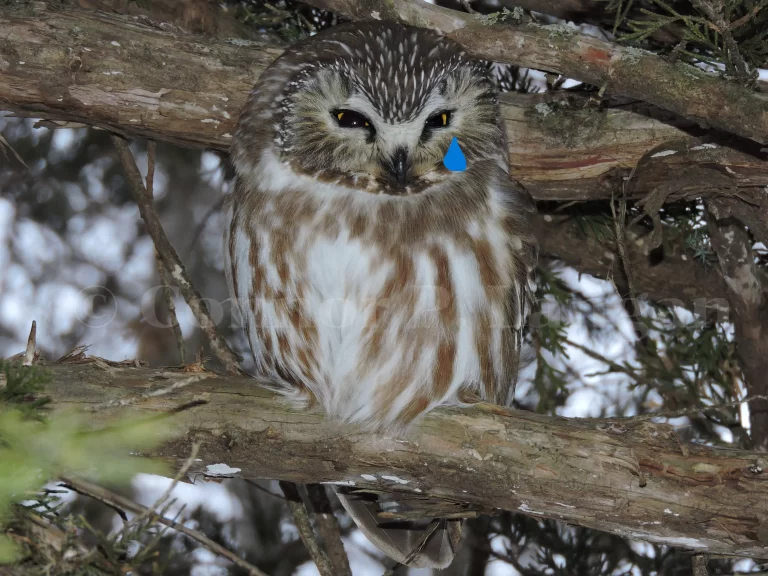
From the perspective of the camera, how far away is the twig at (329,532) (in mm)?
3635

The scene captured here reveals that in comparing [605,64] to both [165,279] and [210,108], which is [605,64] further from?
[165,279]

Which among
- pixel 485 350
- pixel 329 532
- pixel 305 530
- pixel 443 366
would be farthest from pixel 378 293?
pixel 329 532

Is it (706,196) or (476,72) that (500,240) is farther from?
Answer: (706,196)

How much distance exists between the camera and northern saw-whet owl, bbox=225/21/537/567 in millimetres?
2906

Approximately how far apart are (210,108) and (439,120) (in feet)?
3.25

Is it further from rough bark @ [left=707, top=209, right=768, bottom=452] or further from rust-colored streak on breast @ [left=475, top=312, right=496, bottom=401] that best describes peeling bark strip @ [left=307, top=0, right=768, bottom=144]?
rust-colored streak on breast @ [left=475, top=312, right=496, bottom=401]

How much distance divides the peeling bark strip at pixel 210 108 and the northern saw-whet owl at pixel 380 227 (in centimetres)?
35

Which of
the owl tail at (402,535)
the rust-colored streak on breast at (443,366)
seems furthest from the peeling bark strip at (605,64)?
the owl tail at (402,535)

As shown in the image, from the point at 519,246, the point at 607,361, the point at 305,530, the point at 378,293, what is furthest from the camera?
the point at 607,361

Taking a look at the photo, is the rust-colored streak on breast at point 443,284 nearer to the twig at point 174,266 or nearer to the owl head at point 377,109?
the owl head at point 377,109

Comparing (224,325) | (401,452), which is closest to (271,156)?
(401,452)

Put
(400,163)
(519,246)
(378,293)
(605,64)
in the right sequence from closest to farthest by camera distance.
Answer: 1. (400,163)
2. (378,293)
3. (605,64)
4. (519,246)

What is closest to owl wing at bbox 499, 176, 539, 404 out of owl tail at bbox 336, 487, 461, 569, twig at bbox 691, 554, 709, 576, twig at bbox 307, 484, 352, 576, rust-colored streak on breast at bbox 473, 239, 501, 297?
rust-colored streak on breast at bbox 473, 239, 501, 297

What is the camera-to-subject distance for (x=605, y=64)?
305cm
